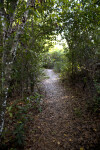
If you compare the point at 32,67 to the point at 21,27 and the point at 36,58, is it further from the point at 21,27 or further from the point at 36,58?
the point at 21,27

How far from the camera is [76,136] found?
2836 millimetres

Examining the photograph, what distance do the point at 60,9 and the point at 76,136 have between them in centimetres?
Result: 509

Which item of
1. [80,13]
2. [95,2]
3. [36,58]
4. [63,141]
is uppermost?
[95,2]

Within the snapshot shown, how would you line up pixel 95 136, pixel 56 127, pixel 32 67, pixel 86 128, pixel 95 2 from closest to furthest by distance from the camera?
pixel 95 136, pixel 86 128, pixel 56 127, pixel 95 2, pixel 32 67

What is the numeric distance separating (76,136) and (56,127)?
74 cm

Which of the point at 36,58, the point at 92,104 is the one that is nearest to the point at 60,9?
the point at 36,58

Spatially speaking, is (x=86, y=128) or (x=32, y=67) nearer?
(x=86, y=128)

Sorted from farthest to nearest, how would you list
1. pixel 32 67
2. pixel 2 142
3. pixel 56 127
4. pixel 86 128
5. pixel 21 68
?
pixel 32 67 → pixel 21 68 → pixel 56 127 → pixel 86 128 → pixel 2 142

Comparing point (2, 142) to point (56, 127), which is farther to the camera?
point (56, 127)

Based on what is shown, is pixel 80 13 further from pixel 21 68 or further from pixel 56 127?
pixel 56 127

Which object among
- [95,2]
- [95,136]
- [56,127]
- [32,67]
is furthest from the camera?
A: [32,67]

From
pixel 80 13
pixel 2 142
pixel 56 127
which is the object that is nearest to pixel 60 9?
pixel 80 13

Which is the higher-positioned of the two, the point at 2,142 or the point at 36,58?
the point at 36,58

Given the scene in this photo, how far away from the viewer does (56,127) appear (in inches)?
130
